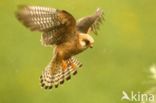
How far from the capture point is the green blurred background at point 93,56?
1244 millimetres

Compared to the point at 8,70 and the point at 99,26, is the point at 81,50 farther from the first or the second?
the point at 8,70

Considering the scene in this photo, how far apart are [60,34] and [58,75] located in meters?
0.15

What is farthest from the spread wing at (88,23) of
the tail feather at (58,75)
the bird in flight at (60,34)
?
the tail feather at (58,75)

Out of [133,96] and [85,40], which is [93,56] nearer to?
[85,40]

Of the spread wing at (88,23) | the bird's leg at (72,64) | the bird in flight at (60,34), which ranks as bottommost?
the bird's leg at (72,64)

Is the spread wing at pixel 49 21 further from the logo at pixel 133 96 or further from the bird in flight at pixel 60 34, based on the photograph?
the logo at pixel 133 96

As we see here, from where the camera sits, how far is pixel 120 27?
1274mm

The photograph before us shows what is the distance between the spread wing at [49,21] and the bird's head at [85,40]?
37 mm

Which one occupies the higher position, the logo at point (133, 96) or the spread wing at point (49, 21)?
the spread wing at point (49, 21)

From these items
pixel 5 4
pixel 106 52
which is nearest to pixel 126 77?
pixel 106 52

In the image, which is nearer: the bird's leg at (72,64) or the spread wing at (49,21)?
the spread wing at (49,21)

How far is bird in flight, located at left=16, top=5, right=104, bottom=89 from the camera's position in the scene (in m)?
1.17

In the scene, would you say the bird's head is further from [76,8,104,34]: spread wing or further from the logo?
the logo

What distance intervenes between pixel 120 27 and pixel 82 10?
143 mm
